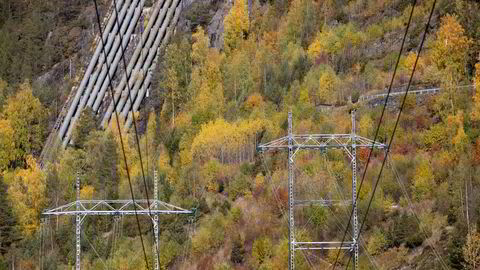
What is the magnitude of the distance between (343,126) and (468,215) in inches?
580

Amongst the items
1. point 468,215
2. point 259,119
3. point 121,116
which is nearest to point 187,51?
point 121,116

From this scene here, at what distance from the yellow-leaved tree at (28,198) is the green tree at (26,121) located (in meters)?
8.37

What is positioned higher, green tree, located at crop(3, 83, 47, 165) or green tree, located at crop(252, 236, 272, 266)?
green tree, located at crop(3, 83, 47, 165)

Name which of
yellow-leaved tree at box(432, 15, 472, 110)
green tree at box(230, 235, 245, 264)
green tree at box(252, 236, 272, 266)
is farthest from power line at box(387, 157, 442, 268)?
yellow-leaved tree at box(432, 15, 472, 110)

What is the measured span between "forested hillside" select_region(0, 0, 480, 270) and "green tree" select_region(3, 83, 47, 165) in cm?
10

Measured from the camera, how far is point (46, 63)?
344 ft

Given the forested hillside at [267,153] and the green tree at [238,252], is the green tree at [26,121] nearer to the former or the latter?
the forested hillside at [267,153]

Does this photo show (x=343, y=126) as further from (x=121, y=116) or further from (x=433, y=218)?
(x=121, y=116)

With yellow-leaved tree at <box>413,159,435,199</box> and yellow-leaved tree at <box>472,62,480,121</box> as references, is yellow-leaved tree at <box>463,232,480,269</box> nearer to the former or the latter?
yellow-leaved tree at <box>413,159,435,199</box>

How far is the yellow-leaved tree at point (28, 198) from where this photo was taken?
7856cm

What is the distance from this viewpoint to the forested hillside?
214ft

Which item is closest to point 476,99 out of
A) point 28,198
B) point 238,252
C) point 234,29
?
point 238,252

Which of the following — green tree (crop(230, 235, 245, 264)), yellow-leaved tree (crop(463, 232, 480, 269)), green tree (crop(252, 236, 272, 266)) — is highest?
yellow-leaved tree (crop(463, 232, 480, 269))

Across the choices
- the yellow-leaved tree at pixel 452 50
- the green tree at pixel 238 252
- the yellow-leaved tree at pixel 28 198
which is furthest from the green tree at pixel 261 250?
the yellow-leaved tree at pixel 28 198
